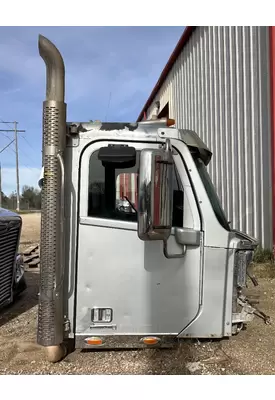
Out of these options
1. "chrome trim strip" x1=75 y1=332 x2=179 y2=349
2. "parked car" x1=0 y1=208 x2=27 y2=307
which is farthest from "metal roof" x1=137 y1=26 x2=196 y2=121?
"chrome trim strip" x1=75 y1=332 x2=179 y2=349

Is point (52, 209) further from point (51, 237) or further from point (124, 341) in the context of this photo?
point (124, 341)

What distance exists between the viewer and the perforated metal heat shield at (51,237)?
2.94m

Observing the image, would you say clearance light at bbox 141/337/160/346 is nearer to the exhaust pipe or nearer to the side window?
the exhaust pipe

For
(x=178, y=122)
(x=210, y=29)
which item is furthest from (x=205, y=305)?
(x=178, y=122)

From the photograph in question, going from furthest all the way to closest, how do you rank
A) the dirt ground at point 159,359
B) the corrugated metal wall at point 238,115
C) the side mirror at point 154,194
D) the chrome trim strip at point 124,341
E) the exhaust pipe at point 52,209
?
1. the corrugated metal wall at point 238,115
2. the dirt ground at point 159,359
3. the chrome trim strip at point 124,341
4. the exhaust pipe at point 52,209
5. the side mirror at point 154,194

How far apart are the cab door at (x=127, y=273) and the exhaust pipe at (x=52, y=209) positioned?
0.62ft

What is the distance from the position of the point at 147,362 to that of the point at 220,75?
25.9 ft

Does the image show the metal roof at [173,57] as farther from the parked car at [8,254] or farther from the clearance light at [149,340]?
the clearance light at [149,340]

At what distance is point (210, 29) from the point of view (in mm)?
9562

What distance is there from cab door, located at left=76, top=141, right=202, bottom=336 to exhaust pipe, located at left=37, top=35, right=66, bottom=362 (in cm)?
19

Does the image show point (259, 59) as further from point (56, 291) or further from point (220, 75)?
point (56, 291)

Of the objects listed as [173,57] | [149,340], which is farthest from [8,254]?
[173,57]

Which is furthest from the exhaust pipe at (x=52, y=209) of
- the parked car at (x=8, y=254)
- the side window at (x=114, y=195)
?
the parked car at (x=8, y=254)

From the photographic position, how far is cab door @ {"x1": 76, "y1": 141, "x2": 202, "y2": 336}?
3059 mm
